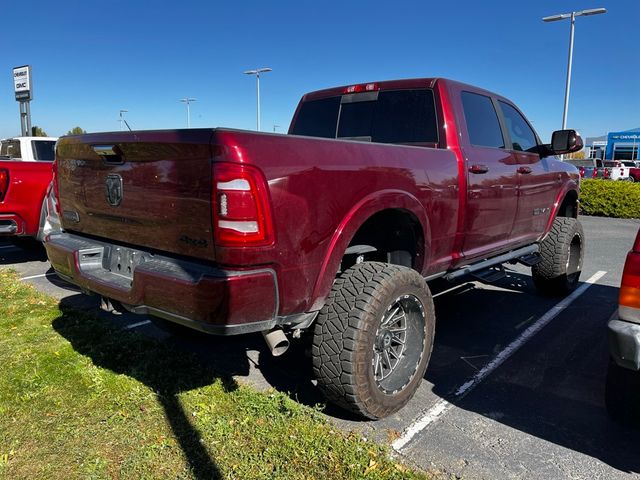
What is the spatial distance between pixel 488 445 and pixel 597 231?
35.4 feet

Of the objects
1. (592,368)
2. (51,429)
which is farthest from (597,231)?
(51,429)

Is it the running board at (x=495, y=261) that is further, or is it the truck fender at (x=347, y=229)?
the running board at (x=495, y=261)

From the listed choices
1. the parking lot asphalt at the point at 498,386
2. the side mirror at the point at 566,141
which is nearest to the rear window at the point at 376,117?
the parking lot asphalt at the point at 498,386

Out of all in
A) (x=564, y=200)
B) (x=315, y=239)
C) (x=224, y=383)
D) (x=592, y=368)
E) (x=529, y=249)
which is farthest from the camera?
(x=564, y=200)

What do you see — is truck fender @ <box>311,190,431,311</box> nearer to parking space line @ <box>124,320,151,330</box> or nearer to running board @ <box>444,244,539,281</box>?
running board @ <box>444,244,539,281</box>

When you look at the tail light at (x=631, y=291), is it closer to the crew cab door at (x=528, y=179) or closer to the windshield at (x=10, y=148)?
the crew cab door at (x=528, y=179)

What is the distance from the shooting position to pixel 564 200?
575 centimetres

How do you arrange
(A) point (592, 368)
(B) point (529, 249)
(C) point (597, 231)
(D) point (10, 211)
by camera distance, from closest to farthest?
(A) point (592, 368)
(B) point (529, 249)
(D) point (10, 211)
(C) point (597, 231)

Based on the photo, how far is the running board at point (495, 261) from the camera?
380 centimetres

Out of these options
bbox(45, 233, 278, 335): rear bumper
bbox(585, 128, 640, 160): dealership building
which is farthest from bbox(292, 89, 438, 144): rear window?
bbox(585, 128, 640, 160): dealership building

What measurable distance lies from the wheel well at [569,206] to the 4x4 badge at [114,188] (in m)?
4.81

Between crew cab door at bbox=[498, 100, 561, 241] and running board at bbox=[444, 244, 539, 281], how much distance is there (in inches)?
4.8

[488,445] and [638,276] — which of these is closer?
[638,276]

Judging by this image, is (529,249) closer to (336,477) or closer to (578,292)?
(578,292)
